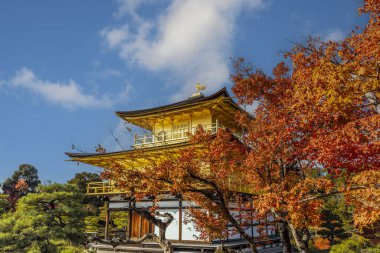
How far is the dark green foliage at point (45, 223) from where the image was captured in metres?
18.7

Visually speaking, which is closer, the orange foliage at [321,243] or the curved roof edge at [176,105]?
the curved roof edge at [176,105]

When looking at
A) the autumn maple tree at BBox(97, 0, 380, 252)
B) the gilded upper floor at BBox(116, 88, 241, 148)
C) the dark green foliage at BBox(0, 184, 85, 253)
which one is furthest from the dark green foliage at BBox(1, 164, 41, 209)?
the autumn maple tree at BBox(97, 0, 380, 252)

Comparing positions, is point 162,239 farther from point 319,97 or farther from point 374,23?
point 374,23

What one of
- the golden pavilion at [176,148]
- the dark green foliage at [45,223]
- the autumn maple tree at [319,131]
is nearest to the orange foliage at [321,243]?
the golden pavilion at [176,148]

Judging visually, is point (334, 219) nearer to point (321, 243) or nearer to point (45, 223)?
point (321, 243)

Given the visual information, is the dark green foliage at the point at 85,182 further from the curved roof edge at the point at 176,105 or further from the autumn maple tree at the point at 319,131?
the autumn maple tree at the point at 319,131

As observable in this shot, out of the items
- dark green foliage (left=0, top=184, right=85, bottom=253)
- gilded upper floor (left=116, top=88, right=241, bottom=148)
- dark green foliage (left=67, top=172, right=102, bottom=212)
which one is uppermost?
gilded upper floor (left=116, top=88, right=241, bottom=148)

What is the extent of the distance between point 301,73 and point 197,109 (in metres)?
14.9

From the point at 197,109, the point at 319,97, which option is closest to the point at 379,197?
the point at 319,97

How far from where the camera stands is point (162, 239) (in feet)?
39.8

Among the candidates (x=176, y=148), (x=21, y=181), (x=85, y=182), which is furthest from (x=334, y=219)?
(x=21, y=181)

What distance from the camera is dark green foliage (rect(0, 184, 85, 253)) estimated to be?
18.7 meters

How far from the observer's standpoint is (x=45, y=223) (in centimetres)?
2089

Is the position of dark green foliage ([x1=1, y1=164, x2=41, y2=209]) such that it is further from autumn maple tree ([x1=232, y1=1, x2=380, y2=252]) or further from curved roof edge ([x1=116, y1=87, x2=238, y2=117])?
autumn maple tree ([x1=232, y1=1, x2=380, y2=252])
